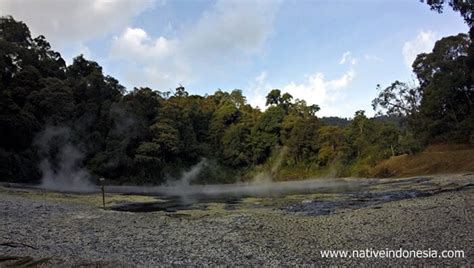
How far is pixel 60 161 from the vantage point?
2403 inches

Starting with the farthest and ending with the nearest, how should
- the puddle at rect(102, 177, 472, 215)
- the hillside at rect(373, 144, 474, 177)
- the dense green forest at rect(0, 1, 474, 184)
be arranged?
1. the dense green forest at rect(0, 1, 474, 184)
2. the hillside at rect(373, 144, 474, 177)
3. the puddle at rect(102, 177, 472, 215)

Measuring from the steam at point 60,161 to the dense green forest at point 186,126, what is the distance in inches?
6.4

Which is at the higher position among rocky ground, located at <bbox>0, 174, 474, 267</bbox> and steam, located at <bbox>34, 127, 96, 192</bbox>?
steam, located at <bbox>34, 127, 96, 192</bbox>

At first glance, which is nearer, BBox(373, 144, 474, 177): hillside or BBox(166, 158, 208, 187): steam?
BBox(373, 144, 474, 177): hillside

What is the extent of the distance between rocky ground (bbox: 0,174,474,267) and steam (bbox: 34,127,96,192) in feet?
130

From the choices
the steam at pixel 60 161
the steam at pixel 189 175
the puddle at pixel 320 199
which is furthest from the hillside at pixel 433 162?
the steam at pixel 60 161

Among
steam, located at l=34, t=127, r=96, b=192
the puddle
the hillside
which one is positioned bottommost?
the puddle

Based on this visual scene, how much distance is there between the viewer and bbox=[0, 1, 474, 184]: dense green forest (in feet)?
180

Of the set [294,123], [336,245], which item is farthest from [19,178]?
[294,123]

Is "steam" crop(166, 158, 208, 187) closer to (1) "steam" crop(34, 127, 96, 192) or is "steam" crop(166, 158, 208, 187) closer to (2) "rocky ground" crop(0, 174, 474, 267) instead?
(1) "steam" crop(34, 127, 96, 192)

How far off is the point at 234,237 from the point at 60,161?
53464mm

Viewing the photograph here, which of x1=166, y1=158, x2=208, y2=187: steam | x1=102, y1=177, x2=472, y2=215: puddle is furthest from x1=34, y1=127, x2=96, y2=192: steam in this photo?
x1=102, y1=177, x2=472, y2=215: puddle

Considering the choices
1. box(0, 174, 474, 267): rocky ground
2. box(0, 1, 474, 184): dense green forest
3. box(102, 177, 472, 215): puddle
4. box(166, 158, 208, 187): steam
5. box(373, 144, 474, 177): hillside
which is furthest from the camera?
box(166, 158, 208, 187): steam

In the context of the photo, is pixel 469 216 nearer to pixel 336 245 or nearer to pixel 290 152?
pixel 336 245
